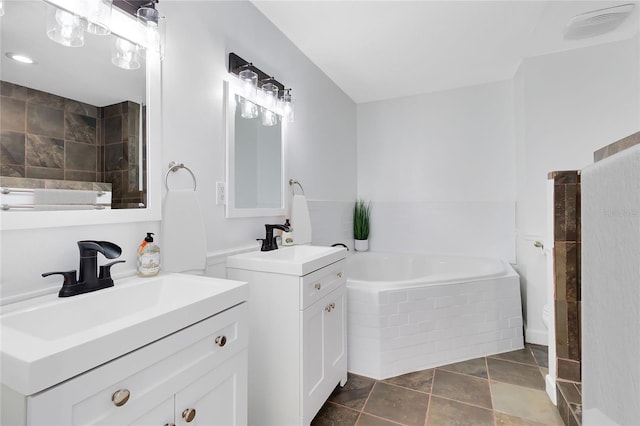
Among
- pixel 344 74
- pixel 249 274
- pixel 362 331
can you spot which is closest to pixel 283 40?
pixel 344 74

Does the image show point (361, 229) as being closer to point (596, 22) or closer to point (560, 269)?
point (560, 269)

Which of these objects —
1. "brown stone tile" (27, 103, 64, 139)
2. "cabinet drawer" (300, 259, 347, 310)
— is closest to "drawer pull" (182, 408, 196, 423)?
"cabinet drawer" (300, 259, 347, 310)

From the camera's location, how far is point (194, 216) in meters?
1.42

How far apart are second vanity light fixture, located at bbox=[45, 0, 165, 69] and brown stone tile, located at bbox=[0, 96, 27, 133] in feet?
0.88

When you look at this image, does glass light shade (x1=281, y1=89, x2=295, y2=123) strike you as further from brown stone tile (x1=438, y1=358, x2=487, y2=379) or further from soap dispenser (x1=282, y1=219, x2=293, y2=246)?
brown stone tile (x1=438, y1=358, x2=487, y2=379)

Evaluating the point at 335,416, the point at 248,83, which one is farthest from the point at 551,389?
the point at 248,83

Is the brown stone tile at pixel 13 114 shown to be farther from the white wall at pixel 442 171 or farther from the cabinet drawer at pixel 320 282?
the white wall at pixel 442 171

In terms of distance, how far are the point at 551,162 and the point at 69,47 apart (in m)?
3.26

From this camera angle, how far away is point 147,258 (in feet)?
3.96

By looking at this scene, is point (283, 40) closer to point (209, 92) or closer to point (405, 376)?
point (209, 92)

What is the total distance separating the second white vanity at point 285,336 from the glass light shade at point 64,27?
3.45 ft

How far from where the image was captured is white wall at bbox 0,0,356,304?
3.19 ft

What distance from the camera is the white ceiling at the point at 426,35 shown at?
1.96 metres

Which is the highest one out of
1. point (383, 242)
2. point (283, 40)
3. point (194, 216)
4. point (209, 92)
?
point (283, 40)
